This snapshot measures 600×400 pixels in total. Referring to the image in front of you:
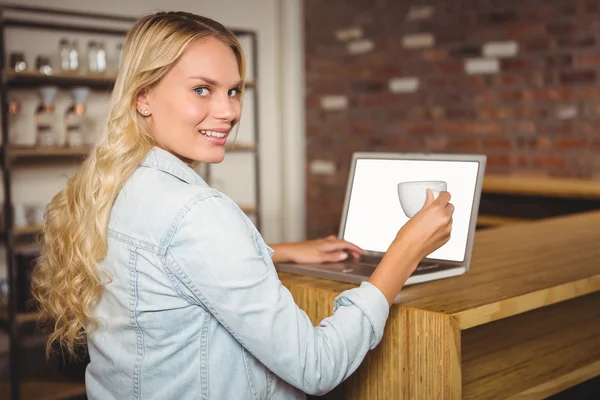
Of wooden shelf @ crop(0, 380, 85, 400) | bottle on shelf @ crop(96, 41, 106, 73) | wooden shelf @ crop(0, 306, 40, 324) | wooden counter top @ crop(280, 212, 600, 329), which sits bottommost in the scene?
wooden shelf @ crop(0, 380, 85, 400)

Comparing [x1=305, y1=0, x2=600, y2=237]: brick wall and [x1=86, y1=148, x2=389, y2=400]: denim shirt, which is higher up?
[x1=305, y1=0, x2=600, y2=237]: brick wall

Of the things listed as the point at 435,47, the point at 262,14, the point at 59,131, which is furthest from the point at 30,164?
the point at 435,47

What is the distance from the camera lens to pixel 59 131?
362cm

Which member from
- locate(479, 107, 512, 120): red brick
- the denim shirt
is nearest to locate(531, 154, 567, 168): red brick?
locate(479, 107, 512, 120): red brick

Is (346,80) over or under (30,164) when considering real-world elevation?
over

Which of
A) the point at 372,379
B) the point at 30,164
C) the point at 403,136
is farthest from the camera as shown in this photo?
the point at 403,136

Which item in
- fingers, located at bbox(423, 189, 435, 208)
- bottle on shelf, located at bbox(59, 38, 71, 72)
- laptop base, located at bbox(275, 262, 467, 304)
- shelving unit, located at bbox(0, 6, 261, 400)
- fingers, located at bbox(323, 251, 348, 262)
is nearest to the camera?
fingers, located at bbox(423, 189, 435, 208)

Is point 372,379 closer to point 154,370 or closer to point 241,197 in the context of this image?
point 154,370

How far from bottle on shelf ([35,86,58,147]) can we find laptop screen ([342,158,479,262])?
2123 millimetres

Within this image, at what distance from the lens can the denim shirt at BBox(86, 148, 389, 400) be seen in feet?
3.32

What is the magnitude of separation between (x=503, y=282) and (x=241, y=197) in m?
3.29

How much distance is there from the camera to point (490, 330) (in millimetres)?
1323

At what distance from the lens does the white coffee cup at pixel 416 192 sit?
4.14 ft

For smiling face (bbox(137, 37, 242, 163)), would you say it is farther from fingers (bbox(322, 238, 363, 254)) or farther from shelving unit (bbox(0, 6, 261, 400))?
shelving unit (bbox(0, 6, 261, 400))
